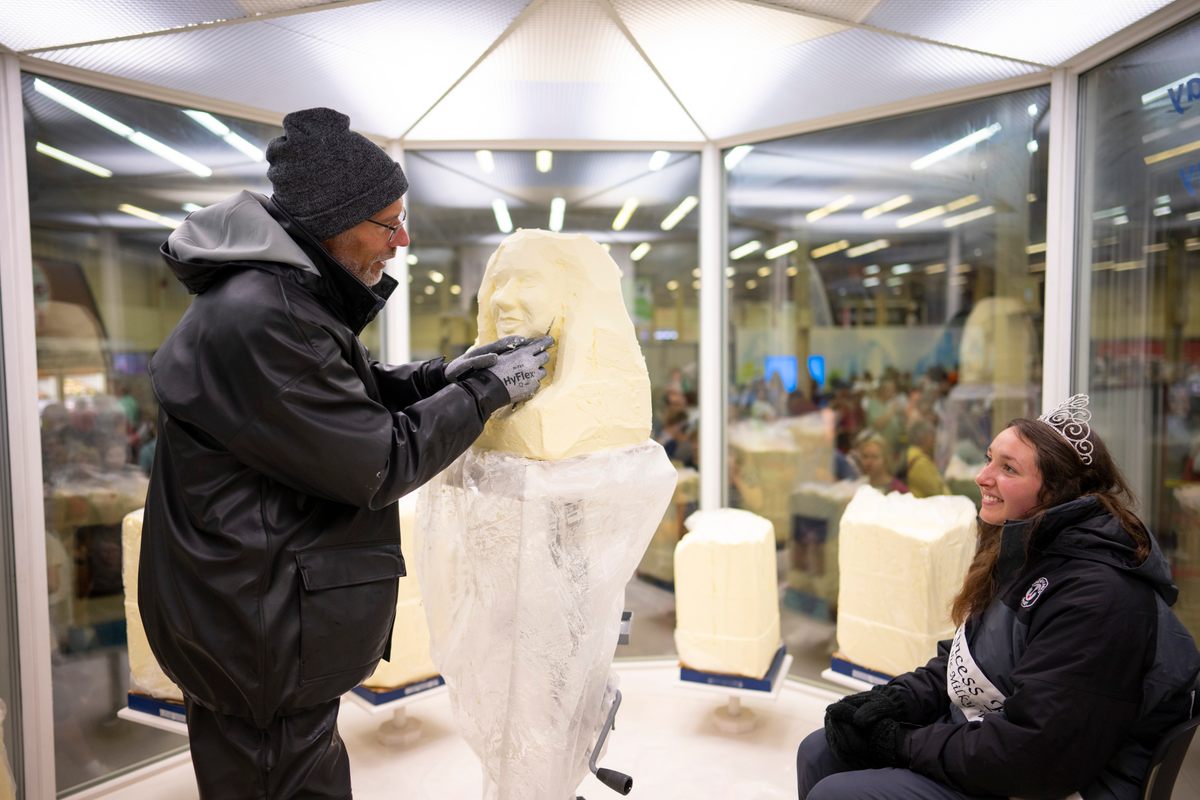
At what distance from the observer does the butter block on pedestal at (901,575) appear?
2.42 m

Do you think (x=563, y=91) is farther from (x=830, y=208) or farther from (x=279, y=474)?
(x=279, y=474)

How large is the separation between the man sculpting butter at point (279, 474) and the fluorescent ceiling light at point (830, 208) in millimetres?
2071

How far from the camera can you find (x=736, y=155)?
10.5 feet

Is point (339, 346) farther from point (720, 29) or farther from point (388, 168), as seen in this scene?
point (720, 29)

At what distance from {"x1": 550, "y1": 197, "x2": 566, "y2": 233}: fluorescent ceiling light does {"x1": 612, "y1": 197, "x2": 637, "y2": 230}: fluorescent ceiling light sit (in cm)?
22

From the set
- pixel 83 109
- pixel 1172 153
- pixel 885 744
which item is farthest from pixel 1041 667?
pixel 83 109

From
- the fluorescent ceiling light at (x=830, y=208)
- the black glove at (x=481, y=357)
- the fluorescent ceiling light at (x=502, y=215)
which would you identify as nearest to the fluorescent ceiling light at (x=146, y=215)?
the fluorescent ceiling light at (x=502, y=215)

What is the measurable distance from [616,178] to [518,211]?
424mm

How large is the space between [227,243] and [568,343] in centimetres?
74

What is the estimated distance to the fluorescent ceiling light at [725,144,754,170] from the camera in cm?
317

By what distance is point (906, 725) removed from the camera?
169 centimetres

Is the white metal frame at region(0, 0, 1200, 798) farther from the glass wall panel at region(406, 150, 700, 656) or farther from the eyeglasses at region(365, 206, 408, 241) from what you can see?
the eyeglasses at region(365, 206, 408, 241)

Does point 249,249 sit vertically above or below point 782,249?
below

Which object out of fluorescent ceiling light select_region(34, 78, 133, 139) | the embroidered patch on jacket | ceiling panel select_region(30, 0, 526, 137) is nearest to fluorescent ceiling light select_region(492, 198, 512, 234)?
ceiling panel select_region(30, 0, 526, 137)
